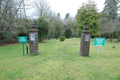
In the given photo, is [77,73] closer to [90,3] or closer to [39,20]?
[39,20]

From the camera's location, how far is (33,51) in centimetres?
682

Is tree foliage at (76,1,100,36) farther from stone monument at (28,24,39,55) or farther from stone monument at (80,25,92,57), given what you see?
stone monument at (28,24,39,55)

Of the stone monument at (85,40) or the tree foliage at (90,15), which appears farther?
the tree foliage at (90,15)

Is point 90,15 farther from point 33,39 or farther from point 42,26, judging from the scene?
point 33,39

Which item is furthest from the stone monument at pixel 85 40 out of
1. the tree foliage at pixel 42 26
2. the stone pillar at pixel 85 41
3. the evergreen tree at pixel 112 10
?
the evergreen tree at pixel 112 10

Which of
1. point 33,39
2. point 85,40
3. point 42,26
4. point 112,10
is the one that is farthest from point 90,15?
point 33,39

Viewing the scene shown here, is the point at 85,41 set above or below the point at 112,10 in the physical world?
below

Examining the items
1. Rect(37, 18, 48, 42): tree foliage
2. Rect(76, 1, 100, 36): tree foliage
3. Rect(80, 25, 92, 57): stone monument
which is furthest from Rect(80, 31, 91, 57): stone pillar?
Rect(76, 1, 100, 36): tree foliage

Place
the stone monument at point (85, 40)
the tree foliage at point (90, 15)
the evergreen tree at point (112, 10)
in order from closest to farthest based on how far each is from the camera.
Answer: the stone monument at point (85, 40) → the tree foliage at point (90, 15) → the evergreen tree at point (112, 10)

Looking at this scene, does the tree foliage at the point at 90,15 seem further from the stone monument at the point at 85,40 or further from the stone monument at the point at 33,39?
the stone monument at the point at 33,39

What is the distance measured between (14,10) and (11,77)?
573 inches

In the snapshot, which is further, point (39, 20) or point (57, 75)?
point (39, 20)

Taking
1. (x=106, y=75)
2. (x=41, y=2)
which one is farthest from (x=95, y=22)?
(x=106, y=75)

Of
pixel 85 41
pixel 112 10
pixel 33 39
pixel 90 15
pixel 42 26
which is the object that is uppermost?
pixel 112 10
